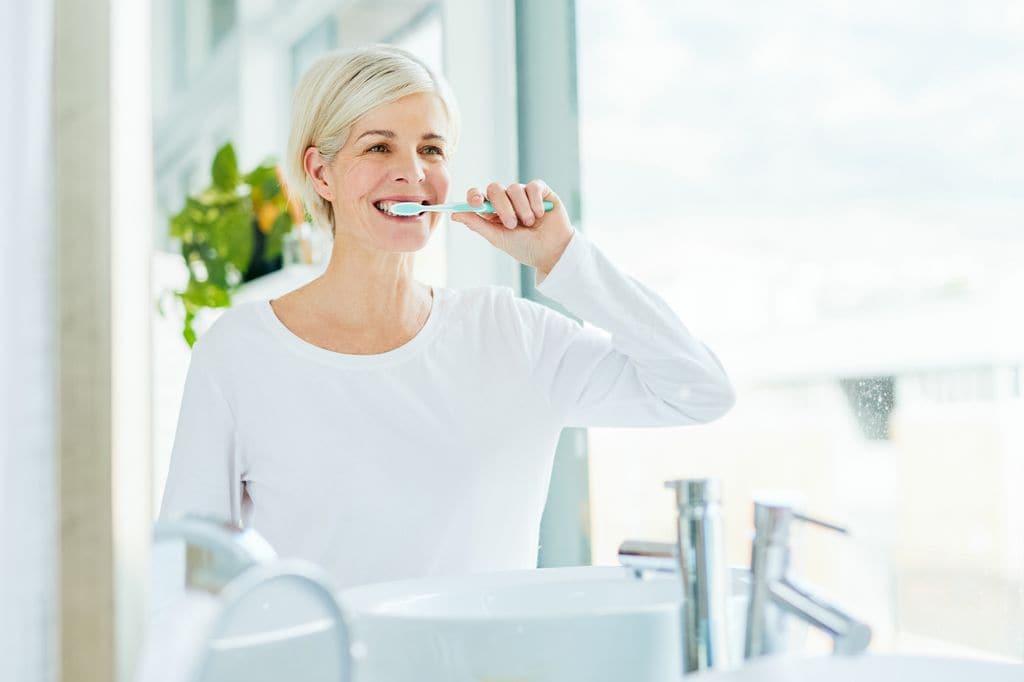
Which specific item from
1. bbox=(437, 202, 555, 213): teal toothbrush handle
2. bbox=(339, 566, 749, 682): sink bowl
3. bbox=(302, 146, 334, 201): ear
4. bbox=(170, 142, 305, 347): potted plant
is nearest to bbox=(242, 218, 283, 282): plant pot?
bbox=(170, 142, 305, 347): potted plant

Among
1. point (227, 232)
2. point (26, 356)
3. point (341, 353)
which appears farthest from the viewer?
point (227, 232)

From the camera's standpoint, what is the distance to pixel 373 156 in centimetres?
108

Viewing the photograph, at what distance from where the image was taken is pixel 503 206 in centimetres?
97

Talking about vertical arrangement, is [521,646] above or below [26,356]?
below

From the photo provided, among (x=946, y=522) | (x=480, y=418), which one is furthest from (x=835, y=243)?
(x=480, y=418)

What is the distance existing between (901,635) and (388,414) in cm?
55

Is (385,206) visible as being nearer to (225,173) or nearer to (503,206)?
(503,206)

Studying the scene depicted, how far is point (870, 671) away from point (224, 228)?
155cm

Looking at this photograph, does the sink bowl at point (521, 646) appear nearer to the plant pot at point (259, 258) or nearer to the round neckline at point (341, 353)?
the round neckline at point (341, 353)

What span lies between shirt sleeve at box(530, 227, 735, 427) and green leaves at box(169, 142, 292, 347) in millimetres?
881

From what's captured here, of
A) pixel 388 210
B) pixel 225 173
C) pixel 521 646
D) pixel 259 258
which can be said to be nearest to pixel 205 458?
pixel 388 210

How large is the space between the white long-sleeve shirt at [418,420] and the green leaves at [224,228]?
31.2 inches

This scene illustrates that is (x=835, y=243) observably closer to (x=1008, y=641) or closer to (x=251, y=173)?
(x=1008, y=641)

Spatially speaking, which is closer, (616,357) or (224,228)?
(616,357)
